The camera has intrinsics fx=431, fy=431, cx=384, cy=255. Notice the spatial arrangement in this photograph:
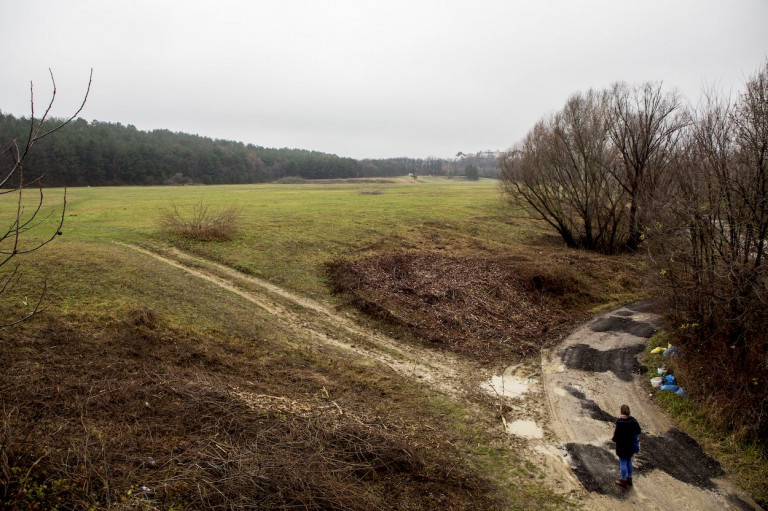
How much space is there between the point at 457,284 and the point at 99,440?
16.3 meters

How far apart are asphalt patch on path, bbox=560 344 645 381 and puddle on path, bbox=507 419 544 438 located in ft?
13.9

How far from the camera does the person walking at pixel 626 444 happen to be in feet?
29.2

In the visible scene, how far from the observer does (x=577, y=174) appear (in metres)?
31.2

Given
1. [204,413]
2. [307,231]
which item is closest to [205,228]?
[307,231]

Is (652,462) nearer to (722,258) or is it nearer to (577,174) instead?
(722,258)

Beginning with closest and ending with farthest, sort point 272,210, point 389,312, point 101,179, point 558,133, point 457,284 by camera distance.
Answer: point 389,312 < point 457,284 < point 558,133 < point 272,210 < point 101,179

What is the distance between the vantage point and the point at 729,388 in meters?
11.4

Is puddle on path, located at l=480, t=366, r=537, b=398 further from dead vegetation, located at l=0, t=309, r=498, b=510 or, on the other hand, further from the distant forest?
the distant forest

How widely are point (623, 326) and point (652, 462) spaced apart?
988 cm

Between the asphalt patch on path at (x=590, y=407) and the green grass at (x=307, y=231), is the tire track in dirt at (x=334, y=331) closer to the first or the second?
the green grass at (x=307, y=231)

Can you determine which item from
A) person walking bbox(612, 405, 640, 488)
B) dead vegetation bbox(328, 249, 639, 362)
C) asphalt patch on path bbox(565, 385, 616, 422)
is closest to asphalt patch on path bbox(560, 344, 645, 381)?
dead vegetation bbox(328, 249, 639, 362)

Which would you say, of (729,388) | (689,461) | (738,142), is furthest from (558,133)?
(689,461)

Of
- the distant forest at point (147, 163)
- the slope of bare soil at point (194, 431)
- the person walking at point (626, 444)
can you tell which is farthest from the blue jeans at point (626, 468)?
the distant forest at point (147, 163)

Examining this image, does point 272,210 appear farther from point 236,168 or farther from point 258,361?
point 236,168
